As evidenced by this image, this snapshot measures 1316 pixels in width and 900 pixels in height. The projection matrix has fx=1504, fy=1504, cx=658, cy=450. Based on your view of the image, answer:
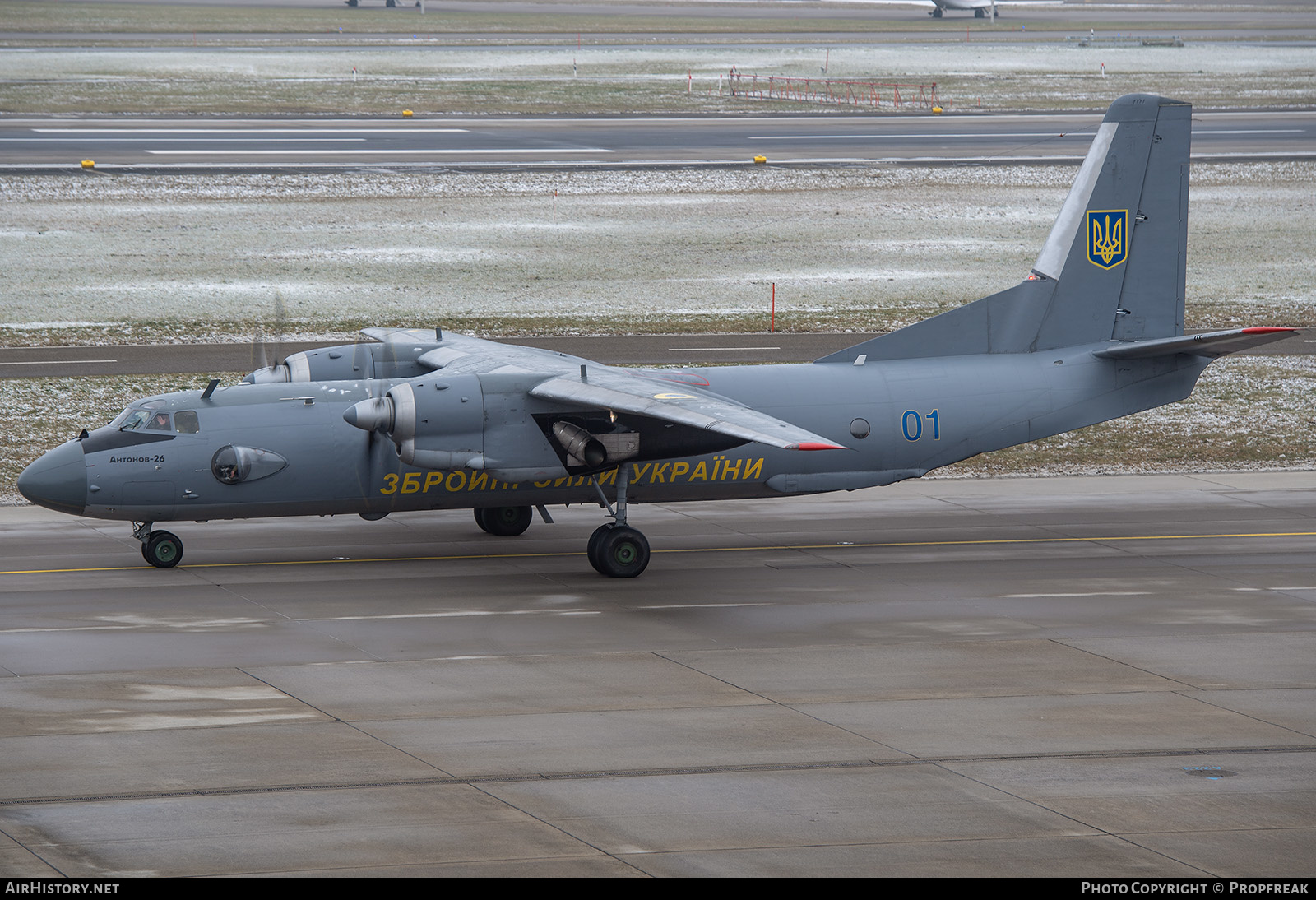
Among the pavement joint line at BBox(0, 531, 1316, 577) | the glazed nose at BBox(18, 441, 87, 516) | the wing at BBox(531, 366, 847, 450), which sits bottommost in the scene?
the pavement joint line at BBox(0, 531, 1316, 577)

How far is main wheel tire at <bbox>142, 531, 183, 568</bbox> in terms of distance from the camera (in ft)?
77.0

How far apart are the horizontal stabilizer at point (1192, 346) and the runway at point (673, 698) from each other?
3171 mm

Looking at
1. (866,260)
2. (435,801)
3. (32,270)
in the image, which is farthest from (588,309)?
(435,801)

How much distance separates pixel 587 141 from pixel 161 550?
160 ft

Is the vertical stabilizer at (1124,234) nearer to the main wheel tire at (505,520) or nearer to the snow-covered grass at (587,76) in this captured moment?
the main wheel tire at (505,520)

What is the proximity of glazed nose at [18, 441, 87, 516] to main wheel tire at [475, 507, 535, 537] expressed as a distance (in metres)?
6.56

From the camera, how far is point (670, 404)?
21625mm

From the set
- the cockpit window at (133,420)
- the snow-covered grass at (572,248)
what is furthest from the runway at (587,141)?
the cockpit window at (133,420)

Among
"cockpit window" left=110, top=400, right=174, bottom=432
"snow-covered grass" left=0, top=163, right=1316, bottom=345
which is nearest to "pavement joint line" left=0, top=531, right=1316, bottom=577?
"cockpit window" left=110, top=400, right=174, bottom=432

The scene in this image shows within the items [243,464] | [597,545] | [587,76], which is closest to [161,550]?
[243,464]

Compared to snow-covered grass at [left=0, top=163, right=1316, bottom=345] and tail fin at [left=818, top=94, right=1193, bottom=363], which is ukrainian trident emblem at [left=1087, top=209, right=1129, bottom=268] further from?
snow-covered grass at [left=0, top=163, right=1316, bottom=345]

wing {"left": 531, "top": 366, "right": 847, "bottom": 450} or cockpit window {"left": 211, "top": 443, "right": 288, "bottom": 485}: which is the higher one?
wing {"left": 531, "top": 366, "right": 847, "bottom": 450}

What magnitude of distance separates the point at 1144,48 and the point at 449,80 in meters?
51.9

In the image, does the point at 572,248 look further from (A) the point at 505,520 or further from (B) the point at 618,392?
(B) the point at 618,392
